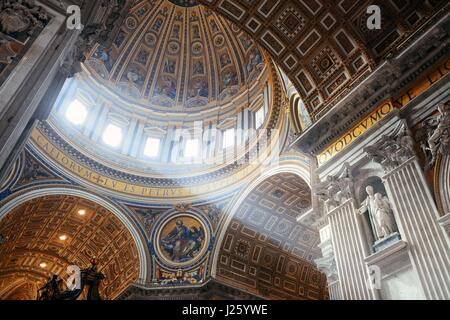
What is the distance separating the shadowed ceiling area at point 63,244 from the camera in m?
16.7

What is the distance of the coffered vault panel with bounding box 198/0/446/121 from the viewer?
31.5 feet

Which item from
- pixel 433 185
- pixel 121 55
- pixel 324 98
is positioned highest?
pixel 121 55

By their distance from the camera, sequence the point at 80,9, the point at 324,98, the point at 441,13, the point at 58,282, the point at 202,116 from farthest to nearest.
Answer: the point at 202,116
the point at 58,282
the point at 324,98
the point at 441,13
the point at 80,9

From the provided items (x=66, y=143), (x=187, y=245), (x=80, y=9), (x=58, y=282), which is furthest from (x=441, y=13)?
(x=58, y=282)

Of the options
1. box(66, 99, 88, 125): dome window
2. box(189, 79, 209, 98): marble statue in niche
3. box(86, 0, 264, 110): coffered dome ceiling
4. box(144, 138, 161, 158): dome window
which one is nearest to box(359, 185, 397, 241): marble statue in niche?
box(86, 0, 264, 110): coffered dome ceiling

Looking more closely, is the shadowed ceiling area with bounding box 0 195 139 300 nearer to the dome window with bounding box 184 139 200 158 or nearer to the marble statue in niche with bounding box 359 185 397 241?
the dome window with bounding box 184 139 200 158

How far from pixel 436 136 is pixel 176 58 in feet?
54.8

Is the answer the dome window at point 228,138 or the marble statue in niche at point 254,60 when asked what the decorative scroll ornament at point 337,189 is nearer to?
the dome window at point 228,138

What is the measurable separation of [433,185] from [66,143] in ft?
45.4

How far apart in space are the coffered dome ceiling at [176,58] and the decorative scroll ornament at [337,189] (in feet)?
38.5

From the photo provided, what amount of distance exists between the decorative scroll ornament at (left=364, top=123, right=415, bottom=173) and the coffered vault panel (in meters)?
1.82

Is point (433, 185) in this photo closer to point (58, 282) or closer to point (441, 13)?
point (441, 13)

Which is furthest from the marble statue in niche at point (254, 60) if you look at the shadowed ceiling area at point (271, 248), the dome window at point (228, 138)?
the shadowed ceiling area at point (271, 248)

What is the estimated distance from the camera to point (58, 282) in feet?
52.1
